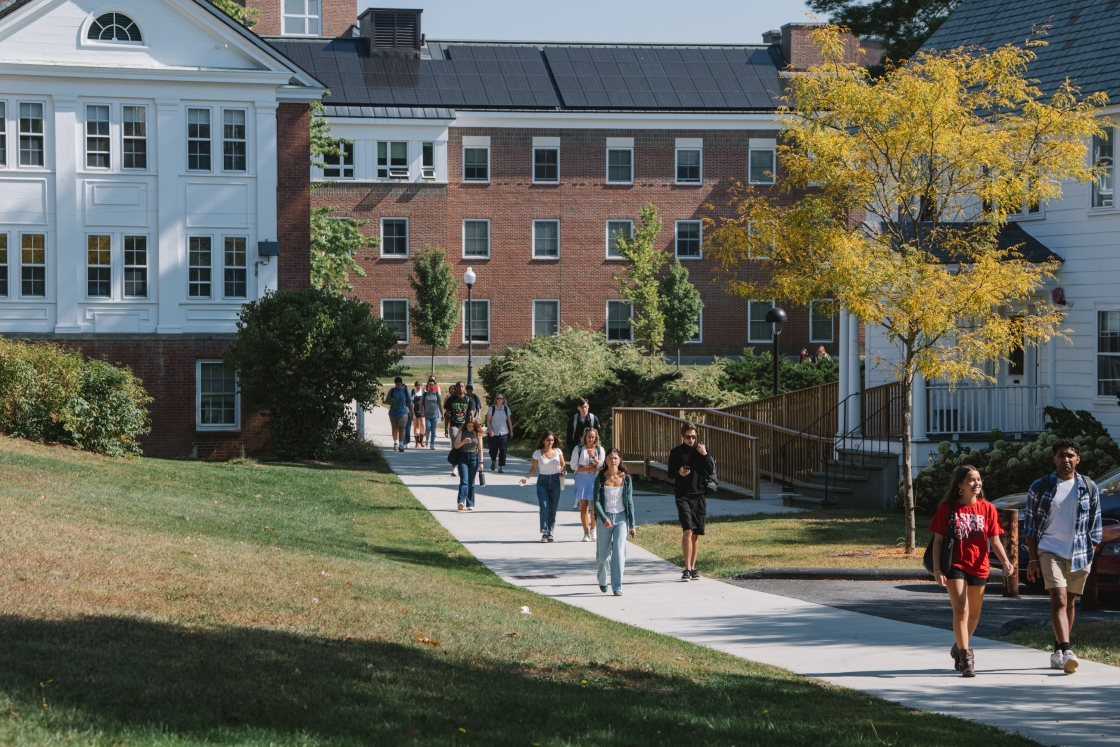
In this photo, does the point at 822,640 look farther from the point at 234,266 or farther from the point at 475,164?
the point at 475,164

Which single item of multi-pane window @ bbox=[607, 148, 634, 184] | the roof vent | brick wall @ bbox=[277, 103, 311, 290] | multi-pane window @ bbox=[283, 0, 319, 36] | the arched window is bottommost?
brick wall @ bbox=[277, 103, 311, 290]

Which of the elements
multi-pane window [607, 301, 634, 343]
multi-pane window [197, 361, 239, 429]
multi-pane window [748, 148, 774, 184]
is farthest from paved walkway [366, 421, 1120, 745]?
multi-pane window [748, 148, 774, 184]

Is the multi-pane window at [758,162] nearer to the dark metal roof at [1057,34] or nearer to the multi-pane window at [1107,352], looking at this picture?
the dark metal roof at [1057,34]

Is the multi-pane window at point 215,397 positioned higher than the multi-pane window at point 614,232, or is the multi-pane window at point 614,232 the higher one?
the multi-pane window at point 614,232

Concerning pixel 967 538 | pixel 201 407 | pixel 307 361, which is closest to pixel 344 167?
pixel 201 407

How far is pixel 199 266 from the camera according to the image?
1233 inches

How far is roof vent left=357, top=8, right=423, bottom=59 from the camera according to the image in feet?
177

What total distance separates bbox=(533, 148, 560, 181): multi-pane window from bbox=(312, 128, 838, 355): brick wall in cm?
25

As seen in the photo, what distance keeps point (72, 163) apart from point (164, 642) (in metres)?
25.0

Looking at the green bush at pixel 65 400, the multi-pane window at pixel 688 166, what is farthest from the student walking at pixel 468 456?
the multi-pane window at pixel 688 166

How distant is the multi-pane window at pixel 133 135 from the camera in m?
30.8

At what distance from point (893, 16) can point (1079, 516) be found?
3146 cm

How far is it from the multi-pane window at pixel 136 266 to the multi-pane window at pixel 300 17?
32.7m

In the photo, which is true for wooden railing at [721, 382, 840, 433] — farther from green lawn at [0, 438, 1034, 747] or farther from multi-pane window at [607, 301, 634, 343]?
multi-pane window at [607, 301, 634, 343]
